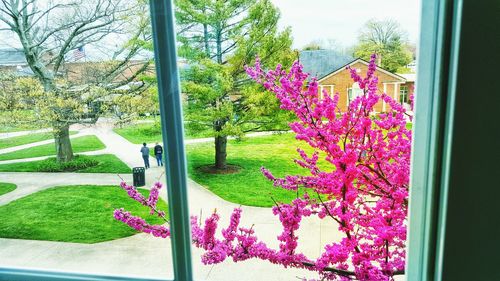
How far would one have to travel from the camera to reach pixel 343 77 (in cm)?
84

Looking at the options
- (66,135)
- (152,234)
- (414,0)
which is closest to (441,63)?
(414,0)

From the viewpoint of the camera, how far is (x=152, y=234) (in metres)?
0.94

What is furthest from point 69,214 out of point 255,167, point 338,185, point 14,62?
point 338,185

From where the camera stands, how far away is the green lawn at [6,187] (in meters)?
1.02

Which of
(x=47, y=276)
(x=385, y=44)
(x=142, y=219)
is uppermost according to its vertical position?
(x=385, y=44)

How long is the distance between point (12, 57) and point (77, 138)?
290 mm

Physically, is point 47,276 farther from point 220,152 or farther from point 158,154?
point 220,152

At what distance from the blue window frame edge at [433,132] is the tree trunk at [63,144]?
0.93 m

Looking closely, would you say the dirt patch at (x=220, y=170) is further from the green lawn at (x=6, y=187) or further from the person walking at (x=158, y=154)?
the green lawn at (x=6, y=187)

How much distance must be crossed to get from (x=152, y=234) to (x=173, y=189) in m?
0.27

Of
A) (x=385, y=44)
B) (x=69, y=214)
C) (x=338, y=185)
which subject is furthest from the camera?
(x=69, y=214)

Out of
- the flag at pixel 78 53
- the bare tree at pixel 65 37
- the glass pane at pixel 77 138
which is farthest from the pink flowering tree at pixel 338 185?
the flag at pixel 78 53

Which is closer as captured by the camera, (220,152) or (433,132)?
(433,132)

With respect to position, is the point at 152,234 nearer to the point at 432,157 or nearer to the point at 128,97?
the point at 128,97
